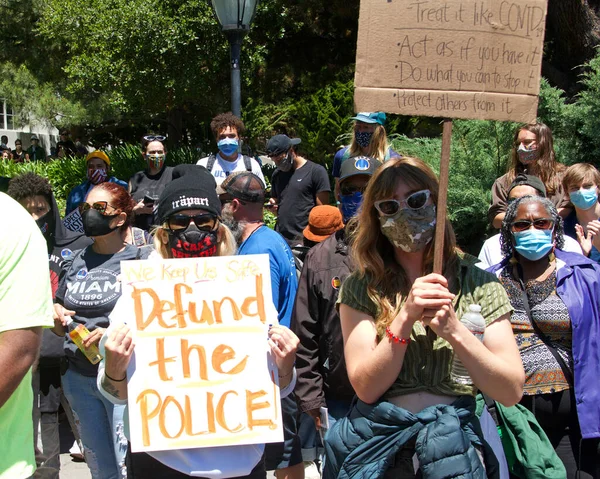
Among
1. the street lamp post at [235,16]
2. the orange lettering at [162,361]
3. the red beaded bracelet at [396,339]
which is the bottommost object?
the orange lettering at [162,361]

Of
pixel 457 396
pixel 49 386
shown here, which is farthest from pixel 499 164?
pixel 457 396

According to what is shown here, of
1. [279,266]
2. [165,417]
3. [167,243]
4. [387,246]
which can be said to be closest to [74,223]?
[279,266]

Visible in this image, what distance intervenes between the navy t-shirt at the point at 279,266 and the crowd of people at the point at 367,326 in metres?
0.01

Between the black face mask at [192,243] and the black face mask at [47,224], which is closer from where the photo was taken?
the black face mask at [192,243]

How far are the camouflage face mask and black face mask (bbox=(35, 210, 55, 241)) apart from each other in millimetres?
3327

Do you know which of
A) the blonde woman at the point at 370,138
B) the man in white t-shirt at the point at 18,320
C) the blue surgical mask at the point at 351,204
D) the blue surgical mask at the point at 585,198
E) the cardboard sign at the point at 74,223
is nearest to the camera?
the man in white t-shirt at the point at 18,320

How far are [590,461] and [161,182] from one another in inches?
203

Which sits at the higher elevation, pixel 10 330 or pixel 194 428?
pixel 10 330

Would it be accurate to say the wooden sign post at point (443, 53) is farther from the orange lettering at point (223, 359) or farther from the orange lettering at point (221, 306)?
the orange lettering at point (223, 359)

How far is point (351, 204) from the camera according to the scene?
403cm

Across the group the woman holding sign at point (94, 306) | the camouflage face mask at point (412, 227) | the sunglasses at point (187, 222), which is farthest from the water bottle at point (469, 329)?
the woman holding sign at point (94, 306)

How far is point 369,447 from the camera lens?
102 inches

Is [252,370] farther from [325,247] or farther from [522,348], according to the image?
[522,348]

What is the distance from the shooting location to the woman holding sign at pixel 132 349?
2654 millimetres
